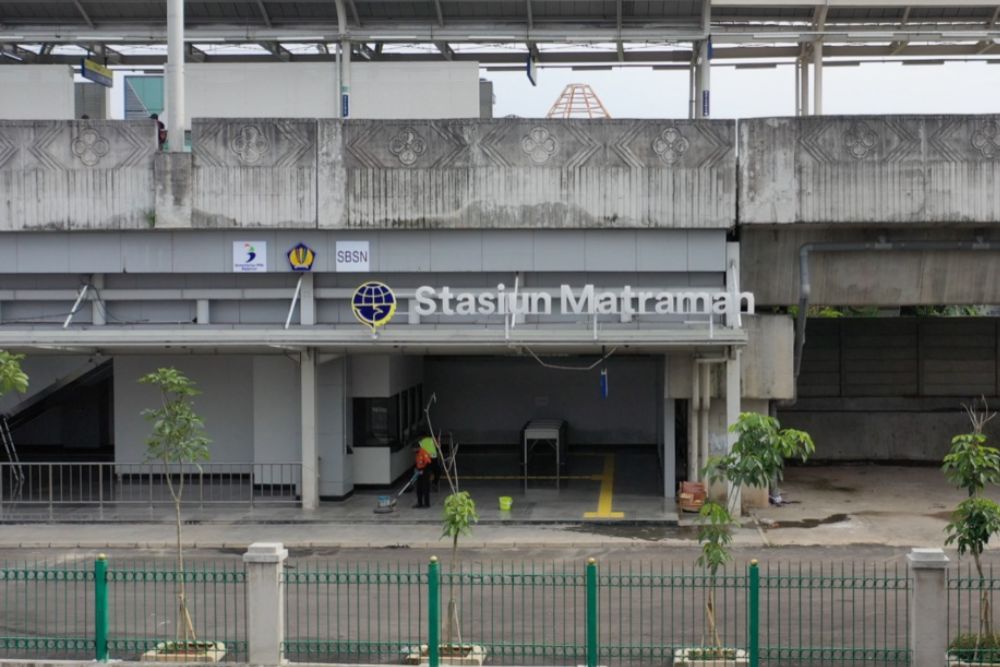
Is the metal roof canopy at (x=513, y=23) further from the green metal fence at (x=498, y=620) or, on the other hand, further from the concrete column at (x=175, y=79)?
the green metal fence at (x=498, y=620)

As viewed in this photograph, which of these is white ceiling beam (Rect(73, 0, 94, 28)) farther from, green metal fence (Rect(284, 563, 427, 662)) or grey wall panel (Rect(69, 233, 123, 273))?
green metal fence (Rect(284, 563, 427, 662))

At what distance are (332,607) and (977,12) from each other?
2370cm

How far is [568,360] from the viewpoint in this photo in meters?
33.5

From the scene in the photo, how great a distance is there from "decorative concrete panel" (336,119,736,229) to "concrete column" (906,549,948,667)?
42.1 ft

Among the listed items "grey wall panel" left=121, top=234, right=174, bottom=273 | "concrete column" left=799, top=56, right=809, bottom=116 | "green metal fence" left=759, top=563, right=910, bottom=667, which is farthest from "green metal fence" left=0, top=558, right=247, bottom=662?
"concrete column" left=799, top=56, right=809, bottom=116

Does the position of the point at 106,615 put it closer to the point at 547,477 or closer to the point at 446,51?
the point at 547,477

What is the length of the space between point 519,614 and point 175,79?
15.1 meters

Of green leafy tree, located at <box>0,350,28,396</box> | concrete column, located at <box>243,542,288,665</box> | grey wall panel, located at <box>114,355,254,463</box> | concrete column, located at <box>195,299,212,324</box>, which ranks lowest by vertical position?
concrete column, located at <box>243,542,288,665</box>

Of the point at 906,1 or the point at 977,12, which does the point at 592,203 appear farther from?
the point at 977,12

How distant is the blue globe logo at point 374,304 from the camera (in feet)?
77.6

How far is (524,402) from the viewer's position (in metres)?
35.7

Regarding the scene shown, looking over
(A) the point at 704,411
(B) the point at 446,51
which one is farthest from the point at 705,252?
(B) the point at 446,51

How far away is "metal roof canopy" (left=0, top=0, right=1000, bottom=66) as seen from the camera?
29.5 m

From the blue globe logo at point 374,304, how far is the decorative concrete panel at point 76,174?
17.4ft
